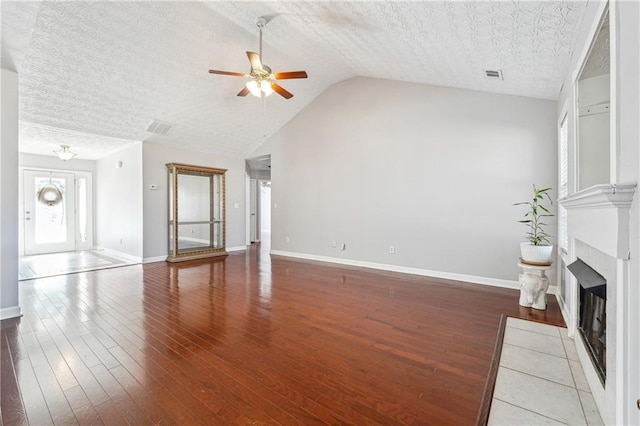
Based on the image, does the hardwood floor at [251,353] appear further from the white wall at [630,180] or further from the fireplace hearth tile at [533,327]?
the white wall at [630,180]

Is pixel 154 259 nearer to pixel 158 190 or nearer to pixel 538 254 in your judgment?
pixel 158 190

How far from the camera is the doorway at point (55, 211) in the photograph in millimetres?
6801

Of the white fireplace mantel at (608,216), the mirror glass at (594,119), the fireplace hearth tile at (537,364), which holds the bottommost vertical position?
the fireplace hearth tile at (537,364)

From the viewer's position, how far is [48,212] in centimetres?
711

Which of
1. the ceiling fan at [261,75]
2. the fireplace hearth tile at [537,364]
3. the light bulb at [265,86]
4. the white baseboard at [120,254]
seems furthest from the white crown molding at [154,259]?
the fireplace hearth tile at [537,364]

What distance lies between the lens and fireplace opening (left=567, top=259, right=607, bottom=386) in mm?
1669

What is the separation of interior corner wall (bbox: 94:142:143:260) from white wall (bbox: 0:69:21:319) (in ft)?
9.55

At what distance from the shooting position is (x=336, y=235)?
5.94 m

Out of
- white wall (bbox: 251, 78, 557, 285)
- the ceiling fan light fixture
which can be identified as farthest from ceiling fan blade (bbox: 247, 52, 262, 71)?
white wall (bbox: 251, 78, 557, 285)

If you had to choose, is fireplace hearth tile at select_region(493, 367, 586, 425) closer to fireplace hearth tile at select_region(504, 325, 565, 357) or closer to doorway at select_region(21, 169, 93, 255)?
fireplace hearth tile at select_region(504, 325, 565, 357)

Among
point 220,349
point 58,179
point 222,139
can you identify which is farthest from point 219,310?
point 58,179

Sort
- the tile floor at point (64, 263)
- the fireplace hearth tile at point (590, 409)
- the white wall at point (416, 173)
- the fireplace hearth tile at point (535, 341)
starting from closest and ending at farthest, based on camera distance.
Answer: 1. the fireplace hearth tile at point (590, 409)
2. the fireplace hearth tile at point (535, 341)
3. the white wall at point (416, 173)
4. the tile floor at point (64, 263)

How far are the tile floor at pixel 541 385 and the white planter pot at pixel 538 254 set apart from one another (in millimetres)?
853

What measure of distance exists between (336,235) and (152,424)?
15.2 ft
